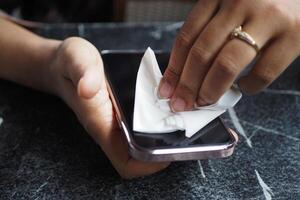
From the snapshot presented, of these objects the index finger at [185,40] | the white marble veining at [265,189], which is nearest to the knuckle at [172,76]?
the index finger at [185,40]

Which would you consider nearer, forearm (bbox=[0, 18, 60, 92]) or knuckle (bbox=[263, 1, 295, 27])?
knuckle (bbox=[263, 1, 295, 27])

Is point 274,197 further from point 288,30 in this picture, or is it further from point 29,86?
point 29,86

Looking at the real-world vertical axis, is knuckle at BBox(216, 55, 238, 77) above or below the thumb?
above

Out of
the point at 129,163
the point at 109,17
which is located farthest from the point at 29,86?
the point at 109,17

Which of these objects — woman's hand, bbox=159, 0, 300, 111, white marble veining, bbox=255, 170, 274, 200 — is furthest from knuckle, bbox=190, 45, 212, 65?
white marble veining, bbox=255, 170, 274, 200

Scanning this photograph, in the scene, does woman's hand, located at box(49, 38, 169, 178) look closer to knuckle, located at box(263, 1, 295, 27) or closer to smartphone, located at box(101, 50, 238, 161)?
smartphone, located at box(101, 50, 238, 161)

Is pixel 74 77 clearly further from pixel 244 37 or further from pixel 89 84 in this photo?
pixel 244 37

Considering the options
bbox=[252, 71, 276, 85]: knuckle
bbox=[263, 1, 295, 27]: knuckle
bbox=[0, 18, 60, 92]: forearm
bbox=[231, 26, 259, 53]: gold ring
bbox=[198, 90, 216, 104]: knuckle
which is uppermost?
bbox=[263, 1, 295, 27]: knuckle
